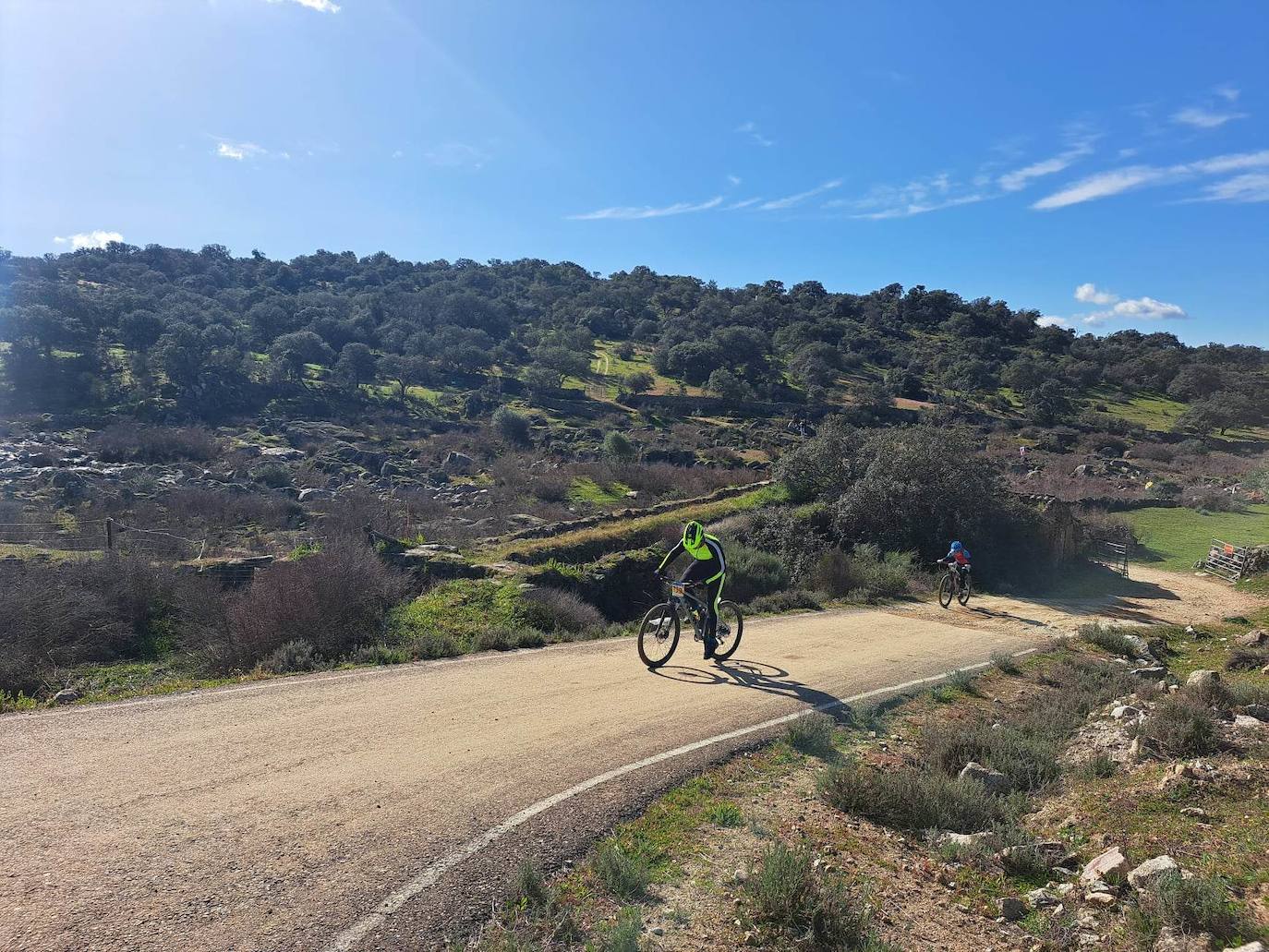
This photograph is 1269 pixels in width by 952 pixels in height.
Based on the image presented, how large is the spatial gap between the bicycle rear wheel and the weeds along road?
427 mm

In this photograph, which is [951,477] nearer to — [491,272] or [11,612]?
[11,612]

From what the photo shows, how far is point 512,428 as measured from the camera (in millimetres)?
54375

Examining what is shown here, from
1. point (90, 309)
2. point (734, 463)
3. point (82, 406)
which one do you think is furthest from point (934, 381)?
point (90, 309)

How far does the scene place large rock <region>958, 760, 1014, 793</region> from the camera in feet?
21.1

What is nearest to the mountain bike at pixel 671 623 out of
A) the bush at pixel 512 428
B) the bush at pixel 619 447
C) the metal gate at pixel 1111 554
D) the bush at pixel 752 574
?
the bush at pixel 752 574

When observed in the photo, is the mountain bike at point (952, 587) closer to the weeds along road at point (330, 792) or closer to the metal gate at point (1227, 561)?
the weeds along road at point (330, 792)

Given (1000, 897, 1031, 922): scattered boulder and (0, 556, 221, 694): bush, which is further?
(0, 556, 221, 694): bush

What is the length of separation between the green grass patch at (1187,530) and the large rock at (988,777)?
21.8 meters

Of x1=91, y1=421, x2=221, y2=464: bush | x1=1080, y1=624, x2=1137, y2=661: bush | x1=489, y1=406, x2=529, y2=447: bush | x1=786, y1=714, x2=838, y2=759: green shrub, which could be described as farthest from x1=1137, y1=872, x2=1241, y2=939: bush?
x1=489, y1=406, x2=529, y2=447: bush

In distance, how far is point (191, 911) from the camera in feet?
12.5

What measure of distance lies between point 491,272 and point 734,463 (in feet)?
328

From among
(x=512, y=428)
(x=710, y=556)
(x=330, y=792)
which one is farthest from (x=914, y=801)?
(x=512, y=428)

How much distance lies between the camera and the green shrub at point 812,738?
7027mm

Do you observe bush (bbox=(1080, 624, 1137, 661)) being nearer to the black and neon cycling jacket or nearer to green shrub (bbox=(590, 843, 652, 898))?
the black and neon cycling jacket
